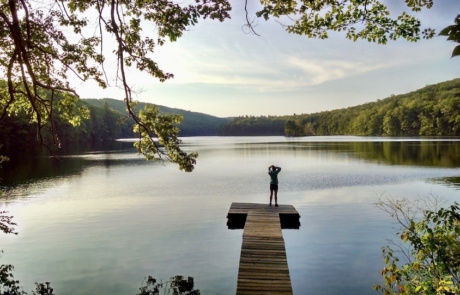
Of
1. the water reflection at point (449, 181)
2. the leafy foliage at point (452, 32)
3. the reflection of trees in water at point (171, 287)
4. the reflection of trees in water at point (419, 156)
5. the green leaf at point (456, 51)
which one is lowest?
the reflection of trees in water at point (171, 287)

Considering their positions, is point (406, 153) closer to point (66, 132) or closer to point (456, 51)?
point (456, 51)

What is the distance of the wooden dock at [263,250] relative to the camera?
9250 mm

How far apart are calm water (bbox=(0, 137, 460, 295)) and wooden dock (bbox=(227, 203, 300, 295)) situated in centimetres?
106

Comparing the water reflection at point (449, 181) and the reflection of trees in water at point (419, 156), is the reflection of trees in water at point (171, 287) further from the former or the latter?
the reflection of trees in water at point (419, 156)

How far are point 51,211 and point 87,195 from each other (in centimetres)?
556

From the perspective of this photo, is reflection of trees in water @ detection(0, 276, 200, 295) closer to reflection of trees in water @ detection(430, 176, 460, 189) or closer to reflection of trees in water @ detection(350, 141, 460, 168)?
reflection of trees in water @ detection(430, 176, 460, 189)

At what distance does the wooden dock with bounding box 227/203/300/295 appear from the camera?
30.3 feet

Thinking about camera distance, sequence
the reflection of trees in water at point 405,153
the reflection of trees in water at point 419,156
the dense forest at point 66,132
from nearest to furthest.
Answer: the reflection of trees in water at point 419,156, the reflection of trees in water at point 405,153, the dense forest at point 66,132

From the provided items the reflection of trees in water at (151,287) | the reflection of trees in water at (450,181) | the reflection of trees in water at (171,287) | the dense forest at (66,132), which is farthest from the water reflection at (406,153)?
the reflection of trees in water at (151,287)

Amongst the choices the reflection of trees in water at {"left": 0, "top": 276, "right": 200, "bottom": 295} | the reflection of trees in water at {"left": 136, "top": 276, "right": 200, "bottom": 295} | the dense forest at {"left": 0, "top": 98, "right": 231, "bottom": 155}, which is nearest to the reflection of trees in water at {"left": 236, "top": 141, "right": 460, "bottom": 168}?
the dense forest at {"left": 0, "top": 98, "right": 231, "bottom": 155}

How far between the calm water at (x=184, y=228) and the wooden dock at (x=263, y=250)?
41.8 inches

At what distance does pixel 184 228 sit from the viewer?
61.3 ft

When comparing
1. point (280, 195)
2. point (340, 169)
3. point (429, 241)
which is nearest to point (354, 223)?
point (280, 195)

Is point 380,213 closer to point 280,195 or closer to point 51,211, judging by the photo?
point 280,195
